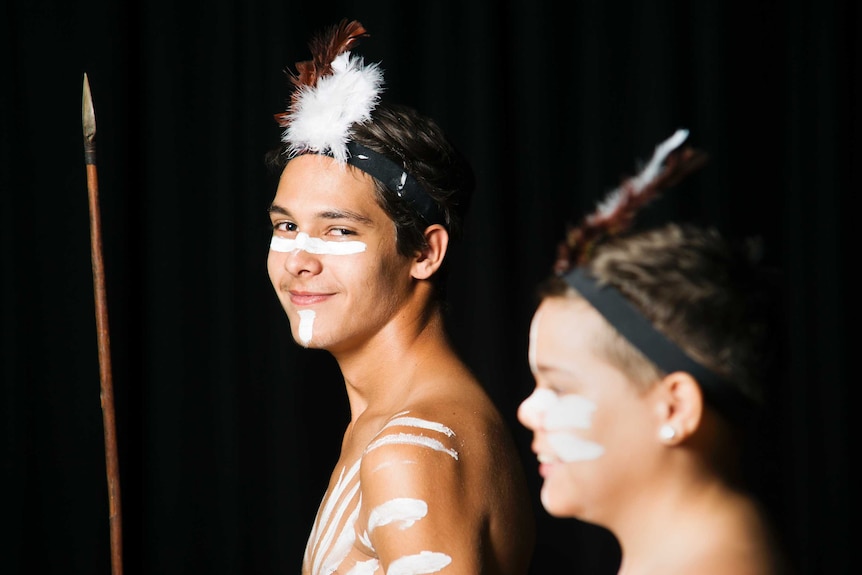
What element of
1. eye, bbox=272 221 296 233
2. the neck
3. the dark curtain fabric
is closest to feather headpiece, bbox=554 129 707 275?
the neck

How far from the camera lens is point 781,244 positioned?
3.03 metres

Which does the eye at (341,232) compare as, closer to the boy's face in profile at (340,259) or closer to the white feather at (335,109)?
the boy's face in profile at (340,259)

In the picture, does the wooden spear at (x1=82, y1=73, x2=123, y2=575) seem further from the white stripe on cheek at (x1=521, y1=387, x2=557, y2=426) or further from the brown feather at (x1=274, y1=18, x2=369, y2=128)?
the white stripe on cheek at (x1=521, y1=387, x2=557, y2=426)

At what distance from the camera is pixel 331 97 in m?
1.96

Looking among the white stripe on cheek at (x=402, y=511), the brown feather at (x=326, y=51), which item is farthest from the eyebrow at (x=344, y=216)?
the white stripe on cheek at (x=402, y=511)

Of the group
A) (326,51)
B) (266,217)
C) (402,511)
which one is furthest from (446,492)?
(266,217)

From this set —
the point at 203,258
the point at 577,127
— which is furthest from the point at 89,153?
the point at 577,127

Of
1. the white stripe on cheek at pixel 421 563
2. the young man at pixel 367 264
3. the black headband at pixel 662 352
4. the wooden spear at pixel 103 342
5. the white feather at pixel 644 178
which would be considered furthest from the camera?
the wooden spear at pixel 103 342

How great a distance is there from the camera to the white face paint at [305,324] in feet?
6.21

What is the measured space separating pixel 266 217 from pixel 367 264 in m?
1.14

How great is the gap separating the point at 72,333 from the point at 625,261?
2051 mm

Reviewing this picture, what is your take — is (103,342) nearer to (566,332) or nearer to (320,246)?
(320,246)

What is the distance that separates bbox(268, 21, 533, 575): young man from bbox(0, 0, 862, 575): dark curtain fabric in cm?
95

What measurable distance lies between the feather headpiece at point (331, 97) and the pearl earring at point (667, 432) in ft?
2.89
